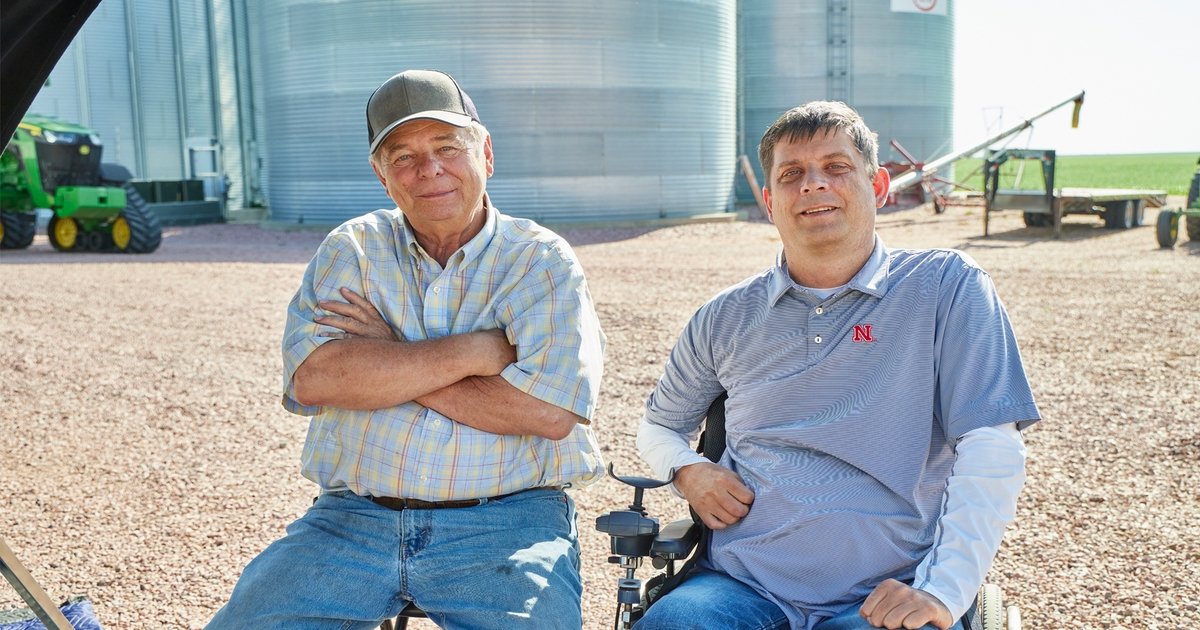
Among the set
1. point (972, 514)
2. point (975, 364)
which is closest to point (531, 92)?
point (975, 364)

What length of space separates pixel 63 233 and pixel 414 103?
52.5ft

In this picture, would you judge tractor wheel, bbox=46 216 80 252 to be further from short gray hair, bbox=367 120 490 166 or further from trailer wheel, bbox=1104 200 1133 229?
trailer wheel, bbox=1104 200 1133 229

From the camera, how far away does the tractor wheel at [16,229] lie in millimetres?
16672

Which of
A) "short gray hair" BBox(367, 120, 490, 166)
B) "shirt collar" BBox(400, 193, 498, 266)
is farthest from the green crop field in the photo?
"shirt collar" BBox(400, 193, 498, 266)

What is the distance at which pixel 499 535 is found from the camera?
2625 millimetres

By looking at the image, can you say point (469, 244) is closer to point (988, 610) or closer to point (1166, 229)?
point (988, 610)

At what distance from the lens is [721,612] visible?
2357 mm

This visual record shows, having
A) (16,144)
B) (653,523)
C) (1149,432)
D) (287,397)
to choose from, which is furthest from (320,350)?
(16,144)

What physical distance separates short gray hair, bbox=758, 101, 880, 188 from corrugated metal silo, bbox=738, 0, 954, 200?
83.4 feet

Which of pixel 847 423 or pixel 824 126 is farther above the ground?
pixel 824 126

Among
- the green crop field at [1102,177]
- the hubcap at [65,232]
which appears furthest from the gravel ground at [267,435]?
the green crop field at [1102,177]

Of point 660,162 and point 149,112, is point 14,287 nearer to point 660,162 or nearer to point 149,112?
point 660,162

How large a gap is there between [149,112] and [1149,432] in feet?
78.2

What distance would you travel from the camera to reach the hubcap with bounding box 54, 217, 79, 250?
1666 centimetres
